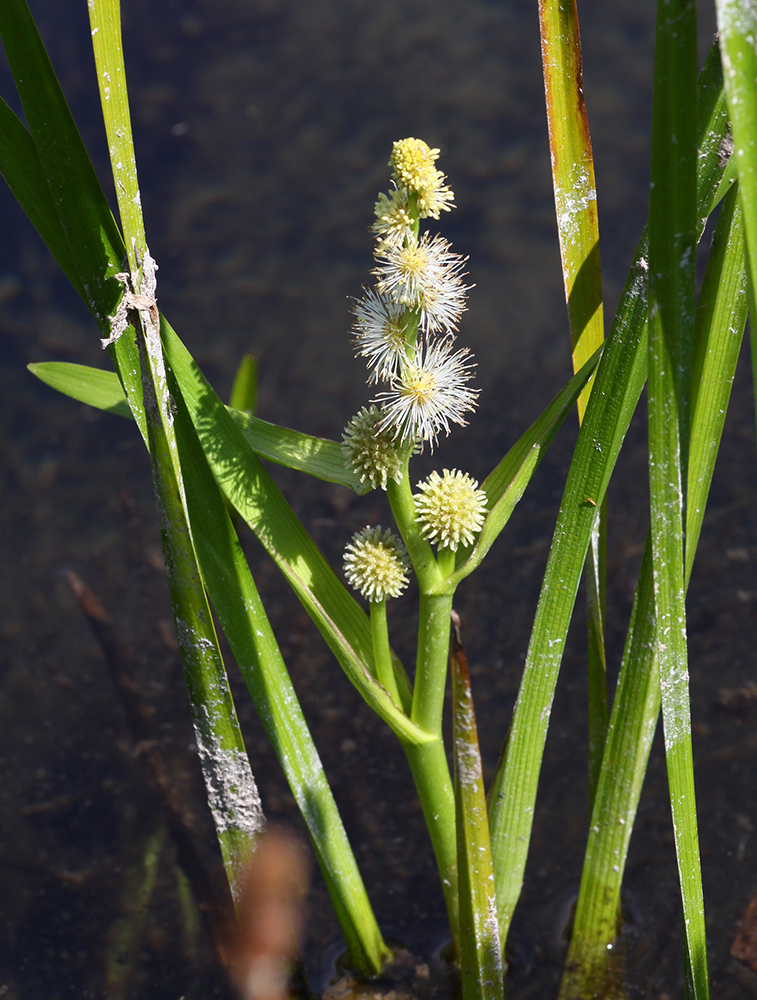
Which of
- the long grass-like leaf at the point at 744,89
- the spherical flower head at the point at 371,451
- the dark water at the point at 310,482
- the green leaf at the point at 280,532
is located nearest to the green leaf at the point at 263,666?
the green leaf at the point at 280,532

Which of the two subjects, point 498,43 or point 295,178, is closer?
point 295,178

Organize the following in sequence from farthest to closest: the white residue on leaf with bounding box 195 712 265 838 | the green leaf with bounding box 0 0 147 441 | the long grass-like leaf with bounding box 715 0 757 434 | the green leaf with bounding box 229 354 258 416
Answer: the green leaf with bounding box 229 354 258 416
the white residue on leaf with bounding box 195 712 265 838
the green leaf with bounding box 0 0 147 441
the long grass-like leaf with bounding box 715 0 757 434

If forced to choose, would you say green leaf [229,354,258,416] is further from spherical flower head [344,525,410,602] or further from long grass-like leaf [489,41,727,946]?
long grass-like leaf [489,41,727,946]

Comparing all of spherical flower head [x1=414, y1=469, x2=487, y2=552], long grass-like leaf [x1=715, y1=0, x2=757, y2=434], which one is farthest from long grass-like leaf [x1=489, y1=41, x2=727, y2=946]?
long grass-like leaf [x1=715, y1=0, x2=757, y2=434]

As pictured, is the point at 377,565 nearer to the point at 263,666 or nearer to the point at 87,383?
the point at 263,666

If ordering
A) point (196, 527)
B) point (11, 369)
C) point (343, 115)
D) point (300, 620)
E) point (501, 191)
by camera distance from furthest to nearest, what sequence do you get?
point (343, 115) < point (501, 191) < point (11, 369) < point (300, 620) < point (196, 527)

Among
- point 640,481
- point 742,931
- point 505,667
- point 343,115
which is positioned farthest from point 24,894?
point 343,115

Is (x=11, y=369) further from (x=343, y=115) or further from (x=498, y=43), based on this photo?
(x=498, y=43)
